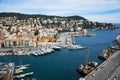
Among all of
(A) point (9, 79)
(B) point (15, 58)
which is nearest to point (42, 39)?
(B) point (15, 58)

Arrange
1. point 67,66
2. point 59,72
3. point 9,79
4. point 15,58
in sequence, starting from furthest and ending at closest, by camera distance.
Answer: point 15,58, point 67,66, point 59,72, point 9,79

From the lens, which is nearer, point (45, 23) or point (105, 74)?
point (105, 74)

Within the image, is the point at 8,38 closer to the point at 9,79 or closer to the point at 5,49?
the point at 5,49

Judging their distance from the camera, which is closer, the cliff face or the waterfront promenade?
the waterfront promenade

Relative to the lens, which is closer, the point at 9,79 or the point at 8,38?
the point at 9,79

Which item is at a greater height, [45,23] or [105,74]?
[105,74]

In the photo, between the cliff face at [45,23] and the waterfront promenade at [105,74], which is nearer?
the waterfront promenade at [105,74]

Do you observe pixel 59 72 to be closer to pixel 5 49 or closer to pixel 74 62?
pixel 74 62

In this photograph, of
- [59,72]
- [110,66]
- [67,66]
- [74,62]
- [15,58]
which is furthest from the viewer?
[15,58]

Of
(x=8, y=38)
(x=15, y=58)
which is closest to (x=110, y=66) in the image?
(x=15, y=58)
